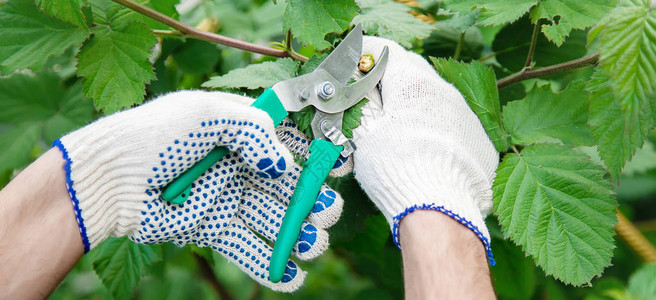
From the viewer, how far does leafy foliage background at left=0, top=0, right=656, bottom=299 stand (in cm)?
79

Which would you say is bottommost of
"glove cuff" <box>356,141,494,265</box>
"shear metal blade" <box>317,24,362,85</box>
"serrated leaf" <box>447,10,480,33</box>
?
"glove cuff" <box>356,141,494,265</box>

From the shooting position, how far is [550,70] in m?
0.99

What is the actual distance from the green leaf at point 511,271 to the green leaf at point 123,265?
0.84m

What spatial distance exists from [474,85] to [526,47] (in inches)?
10.6

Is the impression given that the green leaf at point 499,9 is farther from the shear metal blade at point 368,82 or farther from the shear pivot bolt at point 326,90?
the shear pivot bolt at point 326,90

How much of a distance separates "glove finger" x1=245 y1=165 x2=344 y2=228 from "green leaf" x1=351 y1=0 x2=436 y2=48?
32cm

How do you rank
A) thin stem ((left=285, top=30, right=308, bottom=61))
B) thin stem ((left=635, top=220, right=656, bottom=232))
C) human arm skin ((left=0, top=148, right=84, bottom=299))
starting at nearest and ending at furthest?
human arm skin ((left=0, top=148, right=84, bottom=299)), thin stem ((left=285, top=30, right=308, bottom=61)), thin stem ((left=635, top=220, right=656, bottom=232))

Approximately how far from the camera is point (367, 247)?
50.9 inches

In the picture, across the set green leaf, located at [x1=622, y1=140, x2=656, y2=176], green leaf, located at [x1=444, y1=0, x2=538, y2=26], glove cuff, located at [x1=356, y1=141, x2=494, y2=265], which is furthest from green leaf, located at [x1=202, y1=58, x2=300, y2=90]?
green leaf, located at [x1=622, y1=140, x2=656, y2=176]

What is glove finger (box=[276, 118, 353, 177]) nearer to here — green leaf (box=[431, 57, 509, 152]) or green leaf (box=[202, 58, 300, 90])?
green leaf (box=[202, 58, 300, 90])

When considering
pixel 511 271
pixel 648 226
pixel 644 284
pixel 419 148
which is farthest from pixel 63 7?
pixel 648 226

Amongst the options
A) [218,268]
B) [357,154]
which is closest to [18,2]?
[357,154]

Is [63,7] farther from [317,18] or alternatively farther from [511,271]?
[511,271]

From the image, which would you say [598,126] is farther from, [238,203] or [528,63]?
[238,203]
